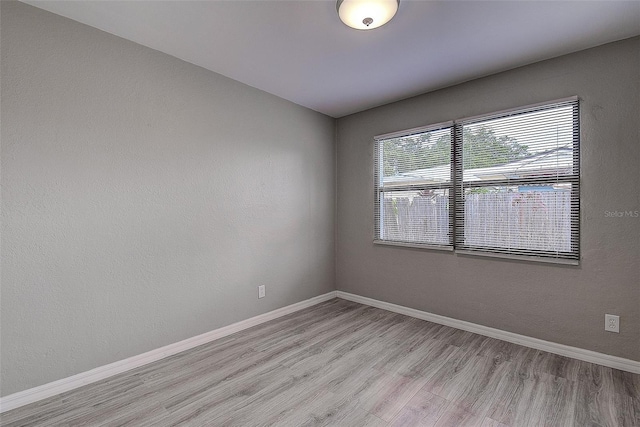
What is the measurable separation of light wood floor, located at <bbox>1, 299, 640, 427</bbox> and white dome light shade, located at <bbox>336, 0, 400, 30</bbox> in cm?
243

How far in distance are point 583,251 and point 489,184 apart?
88 centimetres

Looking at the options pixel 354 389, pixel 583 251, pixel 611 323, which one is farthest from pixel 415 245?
pixel 354 389

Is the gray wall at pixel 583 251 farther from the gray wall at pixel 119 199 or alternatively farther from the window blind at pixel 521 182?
the gray wall at pixel 119 199

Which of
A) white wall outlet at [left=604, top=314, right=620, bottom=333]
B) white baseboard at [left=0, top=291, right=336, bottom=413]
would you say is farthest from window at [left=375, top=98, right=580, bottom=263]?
white baseboard at [left=0, top=291, right=336, bottom=413]

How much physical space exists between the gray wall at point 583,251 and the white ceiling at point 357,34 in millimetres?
194

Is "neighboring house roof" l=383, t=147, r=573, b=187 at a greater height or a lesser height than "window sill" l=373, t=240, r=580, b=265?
greater

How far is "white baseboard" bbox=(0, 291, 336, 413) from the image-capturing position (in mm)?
1784

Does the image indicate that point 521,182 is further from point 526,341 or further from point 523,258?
point 526,341

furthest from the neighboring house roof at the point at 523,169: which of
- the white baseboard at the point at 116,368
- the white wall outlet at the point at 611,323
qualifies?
the white baseboard at the point at 116,368

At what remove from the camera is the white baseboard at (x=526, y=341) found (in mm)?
2180

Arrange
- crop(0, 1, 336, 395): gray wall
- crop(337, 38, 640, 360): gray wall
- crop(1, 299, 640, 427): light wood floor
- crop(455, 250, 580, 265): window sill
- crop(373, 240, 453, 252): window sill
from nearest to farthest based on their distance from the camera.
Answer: crop(1, 299, 640, 427): light wood floor, crop(0, 1, 336, 395): gray wall, crop(337, 38, 640, 360): gray wall, crop(455, 250, 580, 265): window sill, crop(373, 240, 453, 252): window sill

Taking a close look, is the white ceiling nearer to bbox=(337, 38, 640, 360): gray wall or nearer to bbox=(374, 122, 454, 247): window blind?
bbox=(337, 38, 640, 360): gray wall

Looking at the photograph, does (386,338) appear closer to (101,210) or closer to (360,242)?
(360,242)

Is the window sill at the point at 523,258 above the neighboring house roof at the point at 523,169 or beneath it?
beneath
